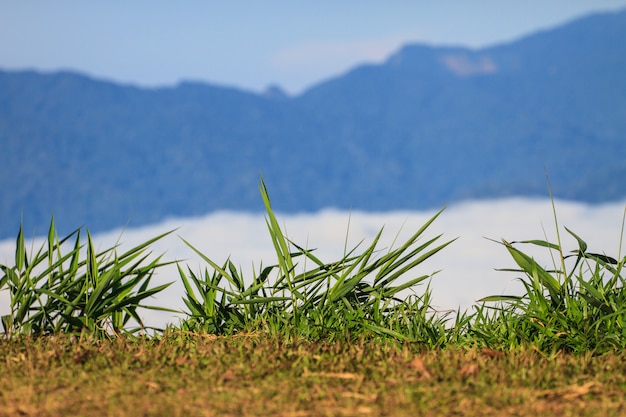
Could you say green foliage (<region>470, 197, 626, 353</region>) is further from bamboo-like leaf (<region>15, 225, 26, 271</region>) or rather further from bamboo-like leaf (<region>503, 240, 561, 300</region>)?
bamboo-like leaf (<region>15, 225, 26, 271</region>)

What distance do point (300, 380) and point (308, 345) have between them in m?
0.62

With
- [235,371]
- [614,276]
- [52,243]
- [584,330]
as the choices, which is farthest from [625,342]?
[52,243]

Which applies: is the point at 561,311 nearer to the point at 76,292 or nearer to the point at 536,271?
the point at 536,271

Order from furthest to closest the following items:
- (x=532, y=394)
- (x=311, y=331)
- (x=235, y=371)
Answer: (x=311, y=331)
(x=235, y=371)
(x=532, y=394)

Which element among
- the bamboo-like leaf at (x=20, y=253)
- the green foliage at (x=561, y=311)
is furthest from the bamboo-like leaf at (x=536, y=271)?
the bamboo-like leaf at (x=20, y=253)

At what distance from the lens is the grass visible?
3.24 meters

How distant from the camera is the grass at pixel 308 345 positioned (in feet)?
10.6

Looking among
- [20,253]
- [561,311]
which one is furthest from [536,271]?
[20,253]

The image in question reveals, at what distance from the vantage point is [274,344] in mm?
4039

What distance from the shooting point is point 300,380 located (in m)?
3.48

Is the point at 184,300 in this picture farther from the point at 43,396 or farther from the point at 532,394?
the point at 532,394

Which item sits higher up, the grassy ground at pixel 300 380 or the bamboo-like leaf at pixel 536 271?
the bamboo-like leaf at pixel 536 271

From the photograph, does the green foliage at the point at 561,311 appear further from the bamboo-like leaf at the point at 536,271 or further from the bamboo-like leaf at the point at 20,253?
the bamboo-like leaf at the point at 20,253

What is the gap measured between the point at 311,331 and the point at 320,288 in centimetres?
38
